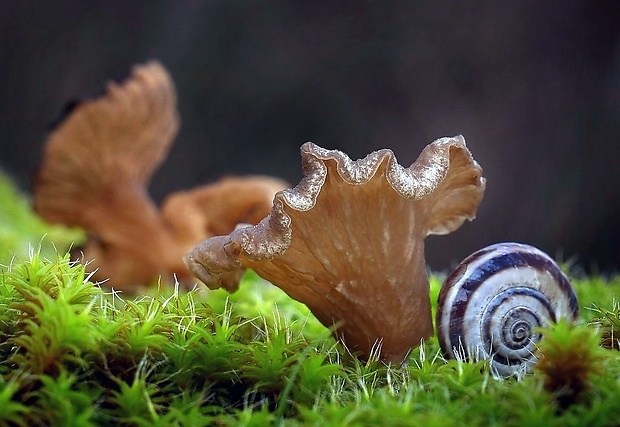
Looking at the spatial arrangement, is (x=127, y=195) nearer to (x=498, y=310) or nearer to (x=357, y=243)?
(x=357, y=243)

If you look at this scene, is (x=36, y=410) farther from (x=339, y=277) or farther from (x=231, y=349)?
(x=339, y=277)

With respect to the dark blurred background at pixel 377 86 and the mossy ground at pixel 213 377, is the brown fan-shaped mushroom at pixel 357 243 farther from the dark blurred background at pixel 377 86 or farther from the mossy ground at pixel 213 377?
the dark blurred background at pixel 377 86

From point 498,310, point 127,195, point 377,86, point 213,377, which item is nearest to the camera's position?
point 213,377

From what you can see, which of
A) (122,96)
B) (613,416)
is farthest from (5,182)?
(613,416)

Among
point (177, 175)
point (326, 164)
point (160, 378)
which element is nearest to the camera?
point (160, 378)

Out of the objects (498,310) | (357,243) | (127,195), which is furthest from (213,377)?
(127,195)

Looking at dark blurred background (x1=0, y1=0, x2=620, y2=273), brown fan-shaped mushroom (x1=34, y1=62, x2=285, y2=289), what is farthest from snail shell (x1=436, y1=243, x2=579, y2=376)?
dark blurred background (x1=0, y1=0, x2=620, y2=273)
